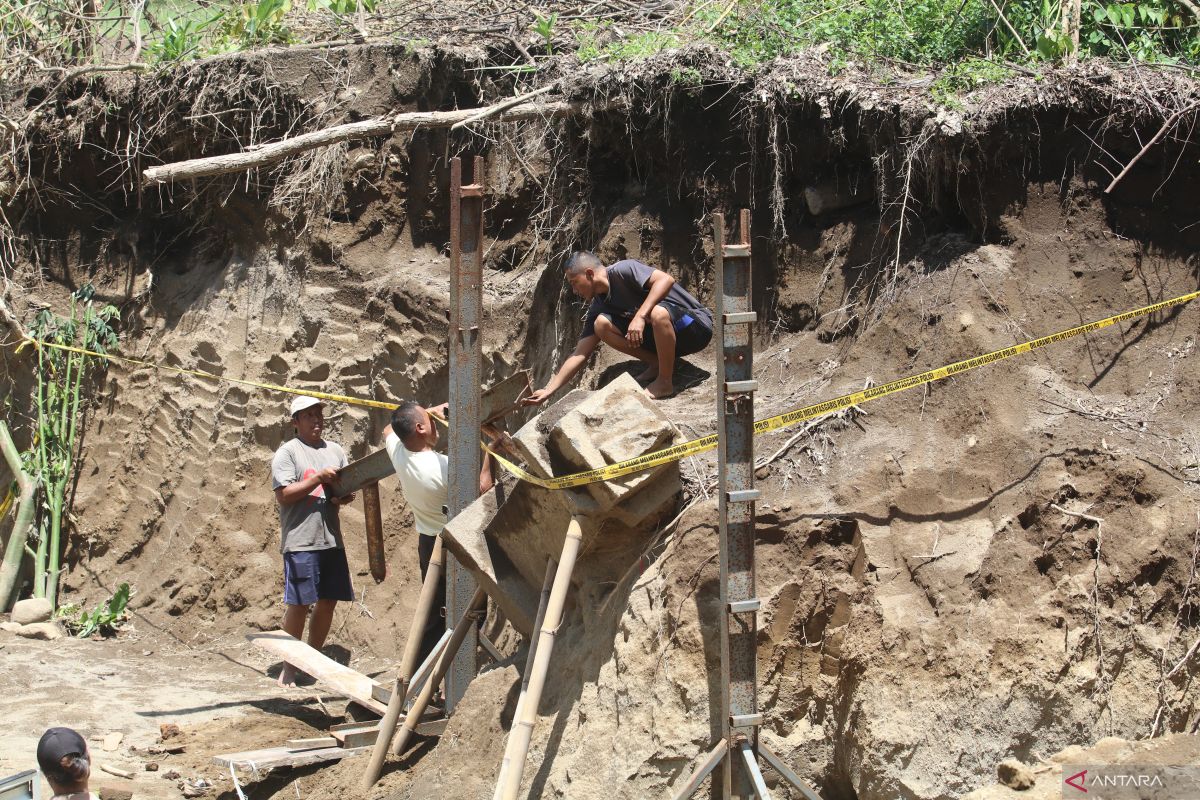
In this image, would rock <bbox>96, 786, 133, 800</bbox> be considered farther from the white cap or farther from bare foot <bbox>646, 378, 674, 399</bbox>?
bare foot <bbox>646, 378, 674, 399</bbox>

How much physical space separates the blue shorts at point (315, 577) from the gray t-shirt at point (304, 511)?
0.06 metres

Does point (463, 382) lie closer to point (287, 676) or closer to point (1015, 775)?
point (287, 676)

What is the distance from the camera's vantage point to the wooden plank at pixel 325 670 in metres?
7.13

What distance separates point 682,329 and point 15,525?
6.32m

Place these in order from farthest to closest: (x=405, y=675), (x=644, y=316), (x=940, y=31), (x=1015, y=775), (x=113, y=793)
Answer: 1. (x=940, y=31)
2. (x=644, y=316)
3. (x=405, y=675)
4. (x=113, y=793)
5. (x=1015, y=775)

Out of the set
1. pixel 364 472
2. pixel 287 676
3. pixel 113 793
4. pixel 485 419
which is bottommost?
pixel 287 676

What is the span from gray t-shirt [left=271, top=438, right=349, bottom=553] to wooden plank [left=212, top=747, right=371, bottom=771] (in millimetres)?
1468

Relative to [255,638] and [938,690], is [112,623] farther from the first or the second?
[938,690]

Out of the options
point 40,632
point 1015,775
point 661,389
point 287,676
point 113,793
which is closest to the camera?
point 1015,775

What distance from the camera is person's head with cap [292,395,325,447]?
27.0ft

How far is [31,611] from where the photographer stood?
32.0 ft

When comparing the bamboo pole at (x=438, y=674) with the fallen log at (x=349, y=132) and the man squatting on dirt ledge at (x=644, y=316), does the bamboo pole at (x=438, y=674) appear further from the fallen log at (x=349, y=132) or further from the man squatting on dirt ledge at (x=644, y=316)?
the fallen log at (x=349, y=132)

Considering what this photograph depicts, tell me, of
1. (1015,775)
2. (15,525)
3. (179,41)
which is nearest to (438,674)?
(1015,775)

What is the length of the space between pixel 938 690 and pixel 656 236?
368 centimetres
